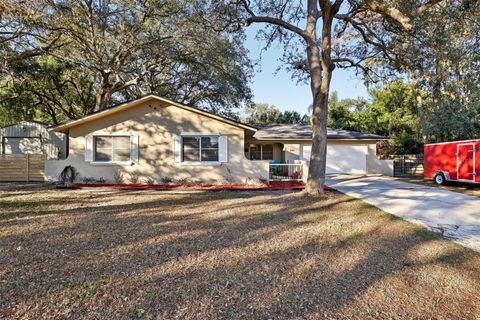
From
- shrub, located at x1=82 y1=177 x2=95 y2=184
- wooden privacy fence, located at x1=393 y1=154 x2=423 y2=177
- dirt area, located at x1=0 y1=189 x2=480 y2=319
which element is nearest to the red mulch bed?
shrub, located at x1=82 y1=177 x2=95 y2=184

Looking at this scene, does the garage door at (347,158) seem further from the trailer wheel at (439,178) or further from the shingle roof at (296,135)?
the trailer wheel at (439,178)

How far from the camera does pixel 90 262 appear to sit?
13.3ft

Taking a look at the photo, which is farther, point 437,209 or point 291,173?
point 291,173

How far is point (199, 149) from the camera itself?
13570mm

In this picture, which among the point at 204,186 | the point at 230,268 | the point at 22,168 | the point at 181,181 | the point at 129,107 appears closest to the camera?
the point at 230,268

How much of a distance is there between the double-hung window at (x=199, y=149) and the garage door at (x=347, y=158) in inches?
356

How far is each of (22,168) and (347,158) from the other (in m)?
18.9

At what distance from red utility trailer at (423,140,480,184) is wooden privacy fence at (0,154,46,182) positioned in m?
20.0

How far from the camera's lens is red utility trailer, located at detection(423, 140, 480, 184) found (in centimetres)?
1215

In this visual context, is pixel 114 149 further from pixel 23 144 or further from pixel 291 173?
pixel 23 144

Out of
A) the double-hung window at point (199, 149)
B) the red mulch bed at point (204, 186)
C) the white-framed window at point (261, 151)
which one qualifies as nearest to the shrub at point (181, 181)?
the red mulch bed at point (204, 186)

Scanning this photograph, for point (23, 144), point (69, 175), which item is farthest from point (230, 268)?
point (23, 144)

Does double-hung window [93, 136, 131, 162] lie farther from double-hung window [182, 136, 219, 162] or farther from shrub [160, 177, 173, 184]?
double-hung window [182, 136, 219, 162]

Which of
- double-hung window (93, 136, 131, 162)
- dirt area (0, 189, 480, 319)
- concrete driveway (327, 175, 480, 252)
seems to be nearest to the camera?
dirt area (0, 189, 480, 319)
